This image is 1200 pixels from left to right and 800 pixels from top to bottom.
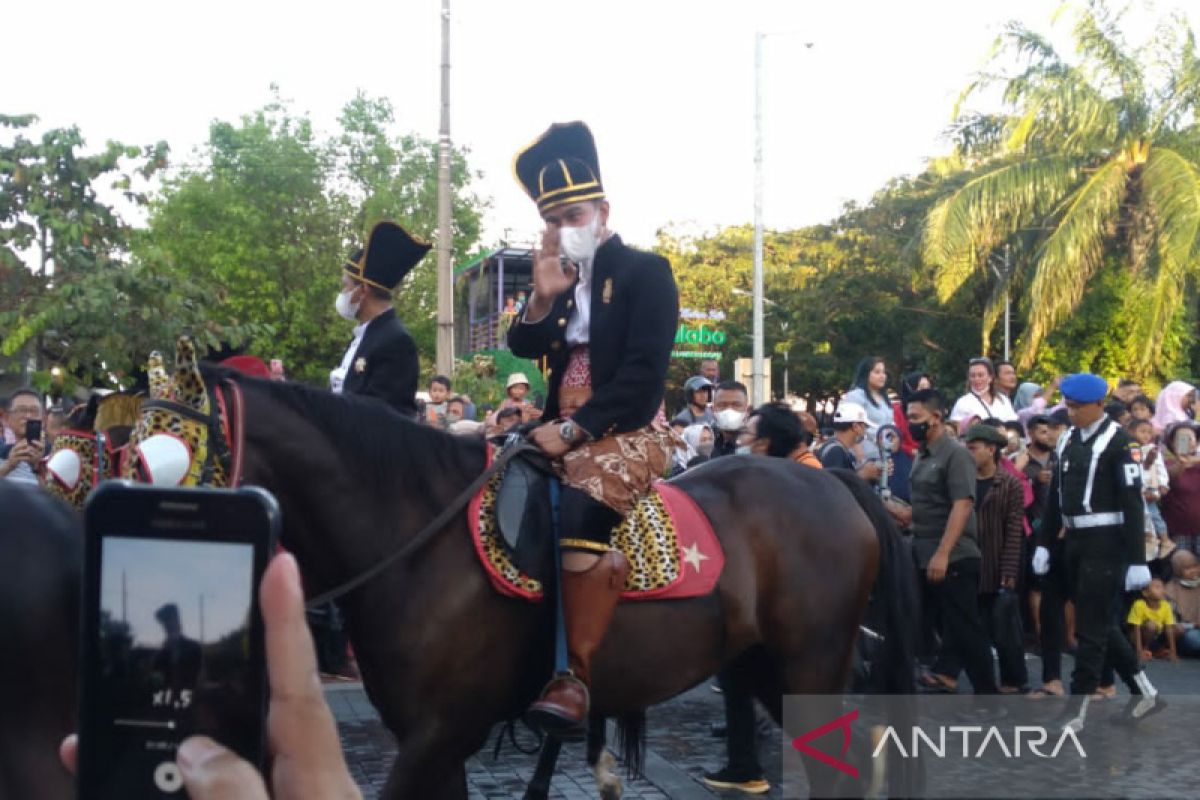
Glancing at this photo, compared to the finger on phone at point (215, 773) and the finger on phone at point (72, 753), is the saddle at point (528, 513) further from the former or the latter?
the finger on phone at point (215, 773)

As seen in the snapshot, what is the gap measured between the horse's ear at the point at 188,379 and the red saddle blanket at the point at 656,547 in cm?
105

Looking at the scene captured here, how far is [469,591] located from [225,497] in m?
2.96

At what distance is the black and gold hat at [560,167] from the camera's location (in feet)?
16.6

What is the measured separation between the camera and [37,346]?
539 inches

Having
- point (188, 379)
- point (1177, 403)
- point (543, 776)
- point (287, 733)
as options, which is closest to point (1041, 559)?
point (543, 776)

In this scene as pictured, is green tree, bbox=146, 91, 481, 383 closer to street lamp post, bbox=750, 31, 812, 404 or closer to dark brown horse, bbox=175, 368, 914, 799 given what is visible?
street lamp post, bbox=750, 31, 812, 404

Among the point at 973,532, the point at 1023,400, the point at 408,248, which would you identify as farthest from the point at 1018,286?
the point at 408,248

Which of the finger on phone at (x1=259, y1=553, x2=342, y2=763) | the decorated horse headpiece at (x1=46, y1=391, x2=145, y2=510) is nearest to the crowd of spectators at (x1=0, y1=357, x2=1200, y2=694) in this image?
the decorated horse headpiece at (x1=46, y1=391, x2=145, y2=510)

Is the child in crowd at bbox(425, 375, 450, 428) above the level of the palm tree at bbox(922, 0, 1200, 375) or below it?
below

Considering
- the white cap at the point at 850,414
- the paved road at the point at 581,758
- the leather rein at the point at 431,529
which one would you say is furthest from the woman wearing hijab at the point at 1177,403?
the leather rein at the point at 431,529

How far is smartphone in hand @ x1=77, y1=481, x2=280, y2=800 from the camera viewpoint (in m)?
1.53

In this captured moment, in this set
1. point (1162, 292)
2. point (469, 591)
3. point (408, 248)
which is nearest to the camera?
point (469, 591)

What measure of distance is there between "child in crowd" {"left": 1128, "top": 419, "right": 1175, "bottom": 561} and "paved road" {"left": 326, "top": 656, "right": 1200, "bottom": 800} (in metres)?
4.78

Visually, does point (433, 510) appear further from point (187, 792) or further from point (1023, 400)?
point (1023, 400)
